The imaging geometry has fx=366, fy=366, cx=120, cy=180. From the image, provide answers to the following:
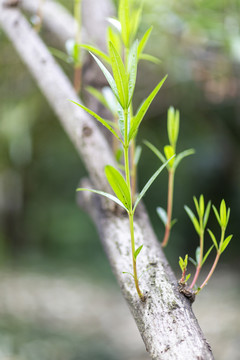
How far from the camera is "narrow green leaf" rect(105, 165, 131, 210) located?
329mm

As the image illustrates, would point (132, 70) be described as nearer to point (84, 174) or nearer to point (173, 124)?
point (173, 124)

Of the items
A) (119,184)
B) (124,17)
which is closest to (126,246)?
(119,184)

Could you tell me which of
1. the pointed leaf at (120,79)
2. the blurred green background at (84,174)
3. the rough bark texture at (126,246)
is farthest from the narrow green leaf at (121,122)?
the blurred green background at (84,174)

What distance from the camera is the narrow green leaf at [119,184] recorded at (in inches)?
12.9

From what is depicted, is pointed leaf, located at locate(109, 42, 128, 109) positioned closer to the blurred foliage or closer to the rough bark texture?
the rough bark texture

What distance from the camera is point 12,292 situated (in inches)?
107

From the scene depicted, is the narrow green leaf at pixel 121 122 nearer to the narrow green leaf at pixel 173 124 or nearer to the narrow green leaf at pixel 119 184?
the narrow green leaf at pixel 119 184

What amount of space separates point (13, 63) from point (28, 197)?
7.01ft

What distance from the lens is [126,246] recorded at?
45cm

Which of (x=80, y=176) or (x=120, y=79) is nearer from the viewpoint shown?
(x=120, y=79)

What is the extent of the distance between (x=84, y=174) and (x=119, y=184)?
10.5 feet

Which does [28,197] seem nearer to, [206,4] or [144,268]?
[206,4]

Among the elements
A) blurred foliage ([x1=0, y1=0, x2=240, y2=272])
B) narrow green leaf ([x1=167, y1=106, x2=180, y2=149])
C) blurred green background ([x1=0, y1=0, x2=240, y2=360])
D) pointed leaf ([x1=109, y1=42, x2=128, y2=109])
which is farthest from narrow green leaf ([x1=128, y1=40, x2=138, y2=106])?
blurred foliage ([x1=0, y1=0, x2=240, y2=272])

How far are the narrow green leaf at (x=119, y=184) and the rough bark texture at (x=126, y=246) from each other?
97 millimetres
